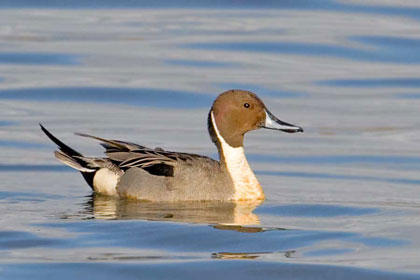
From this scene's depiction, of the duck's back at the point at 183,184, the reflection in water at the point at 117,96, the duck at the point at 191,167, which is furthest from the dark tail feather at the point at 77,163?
the reflection in water at the point at 117,96

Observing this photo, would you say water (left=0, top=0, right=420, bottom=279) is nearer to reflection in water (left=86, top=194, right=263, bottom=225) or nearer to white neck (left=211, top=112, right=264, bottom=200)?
reflection in water (left=86, top=194, right=263, bottom=225)

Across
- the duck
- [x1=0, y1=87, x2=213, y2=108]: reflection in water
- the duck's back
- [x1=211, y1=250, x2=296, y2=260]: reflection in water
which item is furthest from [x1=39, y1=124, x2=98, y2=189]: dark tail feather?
[x1=0, y1=87, x2=213, y2=108]: reflection in water

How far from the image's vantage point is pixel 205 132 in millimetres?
12789

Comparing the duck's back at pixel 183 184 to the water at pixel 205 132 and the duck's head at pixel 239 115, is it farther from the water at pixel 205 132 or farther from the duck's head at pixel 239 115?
the duck's head at pixel 239 115

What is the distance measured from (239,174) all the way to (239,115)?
45cm

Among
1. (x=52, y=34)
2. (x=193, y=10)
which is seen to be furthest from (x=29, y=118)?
(x=193, y=10)

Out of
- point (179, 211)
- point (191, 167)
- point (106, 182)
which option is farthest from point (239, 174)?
point (106, 182)

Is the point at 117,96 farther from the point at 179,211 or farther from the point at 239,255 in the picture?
the point at 239,255

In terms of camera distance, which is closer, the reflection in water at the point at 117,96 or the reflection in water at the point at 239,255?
the reflection in water at the point at 239,255

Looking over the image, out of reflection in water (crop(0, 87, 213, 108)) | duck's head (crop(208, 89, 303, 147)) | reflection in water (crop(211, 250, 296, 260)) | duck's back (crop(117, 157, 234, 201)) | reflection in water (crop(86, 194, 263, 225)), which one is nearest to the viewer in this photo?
reflection in water (crop(211, 250, 296, 260))

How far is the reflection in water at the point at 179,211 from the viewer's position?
8.76 metres

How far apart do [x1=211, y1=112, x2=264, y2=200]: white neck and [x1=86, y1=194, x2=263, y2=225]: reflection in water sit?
86mm

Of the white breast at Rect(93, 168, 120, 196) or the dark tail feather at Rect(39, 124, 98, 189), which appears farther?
the dark tail feather at Rect(39, 124, 98, 189)

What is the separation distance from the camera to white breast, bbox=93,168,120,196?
32.4 feet
